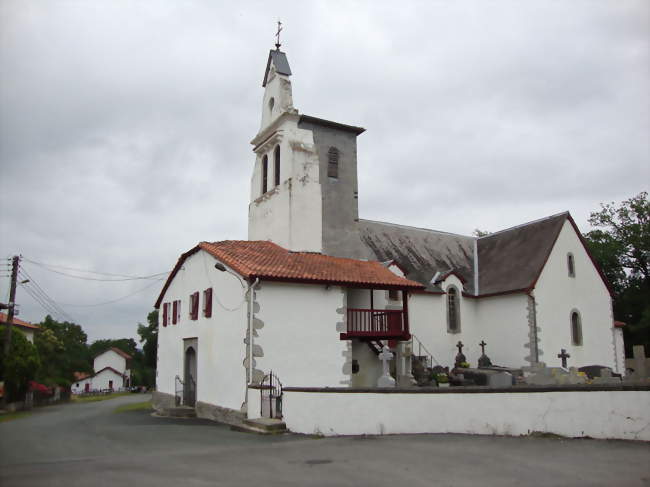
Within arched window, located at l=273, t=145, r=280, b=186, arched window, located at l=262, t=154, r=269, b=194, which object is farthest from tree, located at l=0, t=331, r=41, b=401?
arched window, located at l=273, t=145, r=280, b=186

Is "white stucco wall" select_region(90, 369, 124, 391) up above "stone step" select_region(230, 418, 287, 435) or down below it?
below

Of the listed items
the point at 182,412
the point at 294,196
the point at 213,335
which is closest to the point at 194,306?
the point at 213,335

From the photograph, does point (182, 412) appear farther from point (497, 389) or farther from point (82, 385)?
point (82, 385)

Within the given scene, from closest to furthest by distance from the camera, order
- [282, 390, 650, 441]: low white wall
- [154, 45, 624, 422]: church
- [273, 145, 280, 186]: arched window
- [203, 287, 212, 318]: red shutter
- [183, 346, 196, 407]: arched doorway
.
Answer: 1. [282, 390, 650, 441]: low white wall
2. [154, 45, 624, 422]: church
3. [203, 287, 212, 318]: red shutter
4. [183, 346, 196, 407]: arched doorway
5. [273, 145, 280, 186]: arched window

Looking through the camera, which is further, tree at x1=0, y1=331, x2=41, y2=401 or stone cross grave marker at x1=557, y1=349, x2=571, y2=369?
tree at x1=0, y1=331, x2=41, y2=401

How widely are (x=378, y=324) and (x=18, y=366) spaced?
20.4m

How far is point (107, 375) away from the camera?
79.7m

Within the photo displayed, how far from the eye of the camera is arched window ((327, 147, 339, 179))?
2628 centimetres

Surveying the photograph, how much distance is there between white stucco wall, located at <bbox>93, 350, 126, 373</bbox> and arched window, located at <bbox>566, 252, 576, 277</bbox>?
69683 mm

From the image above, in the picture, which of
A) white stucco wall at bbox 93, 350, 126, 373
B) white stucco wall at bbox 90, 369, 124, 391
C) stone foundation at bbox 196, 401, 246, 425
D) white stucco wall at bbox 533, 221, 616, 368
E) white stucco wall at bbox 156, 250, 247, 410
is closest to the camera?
stone foundation at bbox 196, 401, 246, 425

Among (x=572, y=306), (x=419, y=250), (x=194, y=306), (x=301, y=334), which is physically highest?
(x=419, y=250)

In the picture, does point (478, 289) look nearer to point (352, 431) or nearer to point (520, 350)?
point (520, 350)

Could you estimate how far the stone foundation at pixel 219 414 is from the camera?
18.4 metres

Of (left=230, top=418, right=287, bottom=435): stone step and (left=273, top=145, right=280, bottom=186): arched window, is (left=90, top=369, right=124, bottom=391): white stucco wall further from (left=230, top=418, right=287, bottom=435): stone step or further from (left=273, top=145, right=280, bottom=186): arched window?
(left=230, top=418, right=287, bottom=435): stone step
